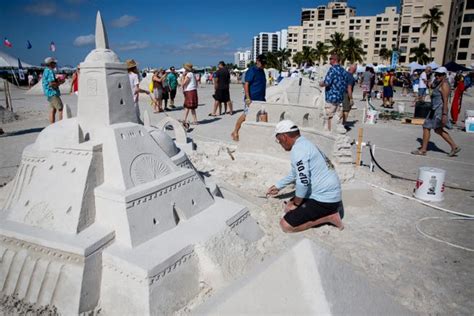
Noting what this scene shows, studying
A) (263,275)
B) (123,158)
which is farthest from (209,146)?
(263,275)

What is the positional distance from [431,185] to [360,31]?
95.8 meters

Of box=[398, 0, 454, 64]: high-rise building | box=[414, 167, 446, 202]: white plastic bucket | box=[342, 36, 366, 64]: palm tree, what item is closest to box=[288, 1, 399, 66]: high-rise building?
box=[398, 0, 454, 64]: high-rise building

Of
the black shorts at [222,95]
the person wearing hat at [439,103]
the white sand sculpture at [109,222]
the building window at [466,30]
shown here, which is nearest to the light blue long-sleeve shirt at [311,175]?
the white sand sculpture at [109,222]

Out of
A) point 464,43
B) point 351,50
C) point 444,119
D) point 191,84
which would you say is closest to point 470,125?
point 444,119

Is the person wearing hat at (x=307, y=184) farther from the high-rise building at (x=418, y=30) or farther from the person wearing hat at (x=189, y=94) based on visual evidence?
the high-rise building at (x=418, y=30)

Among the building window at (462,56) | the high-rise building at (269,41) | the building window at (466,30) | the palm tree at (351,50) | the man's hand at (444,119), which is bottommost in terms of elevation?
the man's hand at (444,119)

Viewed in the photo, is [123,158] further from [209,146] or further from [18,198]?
[209,146]

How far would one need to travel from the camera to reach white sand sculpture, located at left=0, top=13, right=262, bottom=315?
9.38ft

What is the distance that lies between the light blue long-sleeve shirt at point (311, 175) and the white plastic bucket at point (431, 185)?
195 centimetres

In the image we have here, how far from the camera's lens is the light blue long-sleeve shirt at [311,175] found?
12.0 ft

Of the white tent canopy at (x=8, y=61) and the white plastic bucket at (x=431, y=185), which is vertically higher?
the white tent canopy at (x=8, y=61)

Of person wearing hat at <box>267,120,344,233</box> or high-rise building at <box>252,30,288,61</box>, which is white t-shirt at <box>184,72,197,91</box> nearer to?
person wearing hat at <box>267,120,344,233</box>

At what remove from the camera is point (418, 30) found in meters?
63.8

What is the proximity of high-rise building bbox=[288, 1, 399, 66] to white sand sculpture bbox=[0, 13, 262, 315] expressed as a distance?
3479 inches
